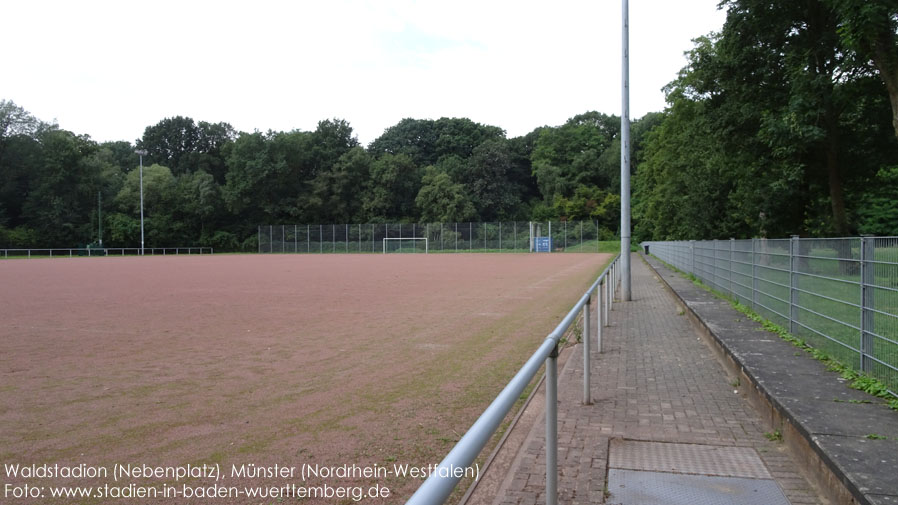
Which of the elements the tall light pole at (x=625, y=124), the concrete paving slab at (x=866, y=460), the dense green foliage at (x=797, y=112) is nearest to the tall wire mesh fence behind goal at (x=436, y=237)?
the dense green foliage at (x=797, y=112)

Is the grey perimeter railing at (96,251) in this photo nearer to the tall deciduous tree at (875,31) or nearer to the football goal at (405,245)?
the football goal at (405,245)

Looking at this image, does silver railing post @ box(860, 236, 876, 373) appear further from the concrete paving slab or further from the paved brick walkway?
the concrete paving slab

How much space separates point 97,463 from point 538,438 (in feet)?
10.6

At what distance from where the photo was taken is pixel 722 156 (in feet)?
96.1

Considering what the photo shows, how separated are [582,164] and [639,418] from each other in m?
84.9

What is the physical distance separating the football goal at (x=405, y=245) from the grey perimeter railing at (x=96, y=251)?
21.5m

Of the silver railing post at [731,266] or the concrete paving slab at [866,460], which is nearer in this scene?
the concrete paving slab at [866,460]

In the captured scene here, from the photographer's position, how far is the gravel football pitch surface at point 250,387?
439 cm

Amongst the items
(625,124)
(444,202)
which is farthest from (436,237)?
(625,124)

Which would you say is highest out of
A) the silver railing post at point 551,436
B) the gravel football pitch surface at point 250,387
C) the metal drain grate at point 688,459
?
the silver railing post at point 551,436

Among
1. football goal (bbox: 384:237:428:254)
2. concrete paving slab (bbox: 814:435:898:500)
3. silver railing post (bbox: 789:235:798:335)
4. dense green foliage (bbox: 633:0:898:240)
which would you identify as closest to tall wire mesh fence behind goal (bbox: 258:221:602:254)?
football goal (bbox: 384:237:428:254)

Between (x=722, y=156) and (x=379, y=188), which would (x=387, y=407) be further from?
(x=379, y=188)

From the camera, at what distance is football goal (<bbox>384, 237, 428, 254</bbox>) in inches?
2832

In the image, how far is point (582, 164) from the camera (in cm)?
8738
